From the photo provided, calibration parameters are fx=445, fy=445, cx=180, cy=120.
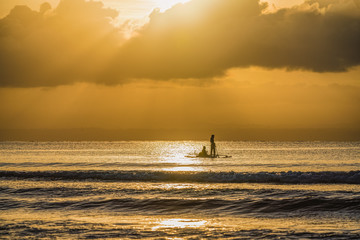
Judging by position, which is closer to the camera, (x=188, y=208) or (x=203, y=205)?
(x=188, y=208)

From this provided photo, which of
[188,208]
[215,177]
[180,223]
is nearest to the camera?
[180,223]

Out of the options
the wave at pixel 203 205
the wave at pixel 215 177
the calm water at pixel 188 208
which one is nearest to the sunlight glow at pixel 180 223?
the calm water at pixel 188 208

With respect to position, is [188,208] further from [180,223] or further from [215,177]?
[215,177]

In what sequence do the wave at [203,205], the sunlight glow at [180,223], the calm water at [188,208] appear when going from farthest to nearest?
the wave at [203,205], the sunlight glow at [180,223], the calm water at [188,208]

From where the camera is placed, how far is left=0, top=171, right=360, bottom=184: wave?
1125 inches

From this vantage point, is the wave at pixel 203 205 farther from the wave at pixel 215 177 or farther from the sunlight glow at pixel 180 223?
the wave at pixel 215 177

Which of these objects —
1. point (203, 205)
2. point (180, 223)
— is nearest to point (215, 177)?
point (203, 205)

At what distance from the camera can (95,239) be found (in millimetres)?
13867

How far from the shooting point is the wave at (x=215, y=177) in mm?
28578

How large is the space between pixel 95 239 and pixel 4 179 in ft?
66.6

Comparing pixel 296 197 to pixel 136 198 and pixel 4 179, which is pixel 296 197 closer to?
pixel 136 198

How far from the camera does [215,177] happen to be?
30562 mm

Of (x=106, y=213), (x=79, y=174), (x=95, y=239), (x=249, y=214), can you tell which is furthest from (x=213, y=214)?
(x=79, y=174)

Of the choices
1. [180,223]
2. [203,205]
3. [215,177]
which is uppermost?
[215,177]
